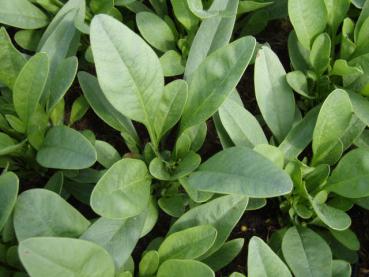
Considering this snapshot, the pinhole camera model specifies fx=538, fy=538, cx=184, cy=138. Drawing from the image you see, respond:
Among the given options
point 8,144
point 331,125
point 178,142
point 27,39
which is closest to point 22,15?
point 27,39

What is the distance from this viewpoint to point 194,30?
115 centimetres

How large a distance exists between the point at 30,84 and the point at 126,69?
18cm

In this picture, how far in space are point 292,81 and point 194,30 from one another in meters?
0.24

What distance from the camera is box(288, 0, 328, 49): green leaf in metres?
1.05

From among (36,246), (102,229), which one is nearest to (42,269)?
(36,246)

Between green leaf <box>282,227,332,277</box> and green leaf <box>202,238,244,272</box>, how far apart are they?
90 mm

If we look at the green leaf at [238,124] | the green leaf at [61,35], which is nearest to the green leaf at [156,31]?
the green leaf at [61,35]

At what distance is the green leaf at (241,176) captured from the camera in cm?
79

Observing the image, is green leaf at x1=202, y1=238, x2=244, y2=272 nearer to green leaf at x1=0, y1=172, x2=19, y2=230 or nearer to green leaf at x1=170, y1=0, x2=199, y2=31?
green leaf at x1=0, y1=172, x2=19, y2=230

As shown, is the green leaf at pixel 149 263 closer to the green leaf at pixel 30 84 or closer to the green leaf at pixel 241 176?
the green leaf at pixel 241 176

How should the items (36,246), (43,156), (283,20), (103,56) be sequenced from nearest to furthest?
(36,246), (103,56), (43,156), (283,20)

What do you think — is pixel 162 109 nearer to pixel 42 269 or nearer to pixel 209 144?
pixel 209 144

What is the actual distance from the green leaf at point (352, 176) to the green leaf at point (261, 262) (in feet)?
0.71

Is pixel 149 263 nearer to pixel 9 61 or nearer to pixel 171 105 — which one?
pixel 171 105
